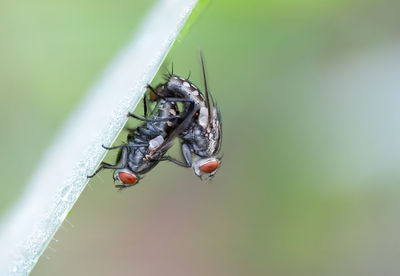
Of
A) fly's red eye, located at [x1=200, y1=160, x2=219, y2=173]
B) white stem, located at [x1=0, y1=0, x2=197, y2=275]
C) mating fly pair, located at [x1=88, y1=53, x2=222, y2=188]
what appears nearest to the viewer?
white stem, located at [x1=0, y1=0, x2=197, y2=275]

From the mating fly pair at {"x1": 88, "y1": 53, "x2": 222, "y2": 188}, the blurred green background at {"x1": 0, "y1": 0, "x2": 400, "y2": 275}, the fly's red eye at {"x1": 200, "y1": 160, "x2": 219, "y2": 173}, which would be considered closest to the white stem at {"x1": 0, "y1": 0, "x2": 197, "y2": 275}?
the mating fly pair at {"x1": 88, "y1": 53, "x2": 222, "y2": 188}

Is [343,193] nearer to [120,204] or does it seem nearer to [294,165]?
[294,165]

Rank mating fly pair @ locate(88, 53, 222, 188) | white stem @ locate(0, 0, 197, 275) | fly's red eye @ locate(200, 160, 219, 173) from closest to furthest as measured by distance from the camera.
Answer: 1. white stem @ locate(0, 0, 197, 275)
2. mating fly pair @ locate(88, 53, 222, 188)
3. fly's red eye @ locate(200, 160, 219, 173)

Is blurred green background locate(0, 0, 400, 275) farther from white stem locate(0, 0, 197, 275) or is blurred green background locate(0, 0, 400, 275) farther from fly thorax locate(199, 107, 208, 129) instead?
white stem locate(0, 0, 197, 275)

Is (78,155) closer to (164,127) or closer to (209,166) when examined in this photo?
(164,127)

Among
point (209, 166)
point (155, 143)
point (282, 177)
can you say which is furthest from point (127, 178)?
point (282, 177)

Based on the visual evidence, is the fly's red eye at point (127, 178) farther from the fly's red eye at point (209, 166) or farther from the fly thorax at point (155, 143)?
the fly's red eye at point (209, 166)

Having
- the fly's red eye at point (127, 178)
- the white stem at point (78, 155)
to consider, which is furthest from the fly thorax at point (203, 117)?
the white stem at point (78, 155)
